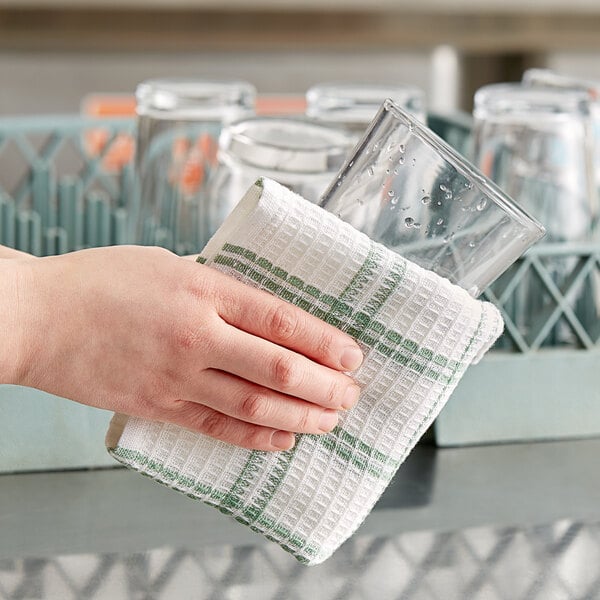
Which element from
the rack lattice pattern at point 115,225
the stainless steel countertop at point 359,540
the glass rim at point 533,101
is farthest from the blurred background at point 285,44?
the stainless steel countertop at point 359,540

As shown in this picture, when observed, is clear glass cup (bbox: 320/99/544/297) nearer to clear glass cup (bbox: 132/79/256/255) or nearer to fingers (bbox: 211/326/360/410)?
fingers (bbox: 211/326/360/410)

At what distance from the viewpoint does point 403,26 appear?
155 cm

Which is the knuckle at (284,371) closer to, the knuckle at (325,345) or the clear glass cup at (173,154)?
the knuckle at (325,345)

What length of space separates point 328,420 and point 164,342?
69mm

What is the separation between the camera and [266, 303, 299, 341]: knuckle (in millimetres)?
404

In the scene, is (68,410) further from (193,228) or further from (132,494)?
(193,228)

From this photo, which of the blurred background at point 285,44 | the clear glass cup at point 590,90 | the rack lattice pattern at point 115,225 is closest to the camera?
the rack lattice pattern at point 115,225

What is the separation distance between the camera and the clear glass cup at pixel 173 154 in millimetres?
691

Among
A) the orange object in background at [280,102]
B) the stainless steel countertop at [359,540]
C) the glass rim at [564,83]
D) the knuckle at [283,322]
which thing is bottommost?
the stainless steel countertop at [359,540]

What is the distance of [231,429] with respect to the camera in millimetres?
422

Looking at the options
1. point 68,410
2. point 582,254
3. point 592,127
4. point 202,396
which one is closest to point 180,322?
point 202,396

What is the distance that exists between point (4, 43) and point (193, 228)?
3.05ft

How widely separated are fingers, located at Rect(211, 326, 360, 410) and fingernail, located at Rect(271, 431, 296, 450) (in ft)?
0.06

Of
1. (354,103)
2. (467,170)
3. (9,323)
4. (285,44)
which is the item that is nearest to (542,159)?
(354,103)
